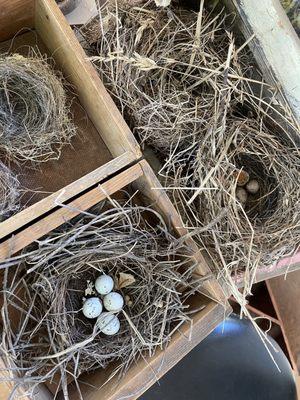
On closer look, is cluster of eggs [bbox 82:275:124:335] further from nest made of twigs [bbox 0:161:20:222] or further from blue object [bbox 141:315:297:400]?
blue object [bbox 141:315:297:400]

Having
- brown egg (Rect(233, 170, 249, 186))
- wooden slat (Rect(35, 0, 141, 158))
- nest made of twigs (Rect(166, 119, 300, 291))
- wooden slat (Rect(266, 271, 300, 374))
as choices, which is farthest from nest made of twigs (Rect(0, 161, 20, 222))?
wooden slat (Rect(266, 271, 300, 374))

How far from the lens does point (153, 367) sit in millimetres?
1163

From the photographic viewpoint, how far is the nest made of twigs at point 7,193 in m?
1.09

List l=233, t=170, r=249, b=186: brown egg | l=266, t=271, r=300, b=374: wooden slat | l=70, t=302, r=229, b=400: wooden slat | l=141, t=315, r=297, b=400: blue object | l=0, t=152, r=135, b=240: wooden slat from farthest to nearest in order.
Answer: l=266, t=271, r=300, b=374: wooden slat
l=141, t=315, r=297, b=400: blue object
l=233, t=170, r=249, b=186: brown egg
l=70, t=302, r=229, b=400: wooden slat
l=0, t=152, r=135, b=240: wooden slat

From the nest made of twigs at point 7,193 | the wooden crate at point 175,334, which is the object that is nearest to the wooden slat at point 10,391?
the wooden crate at point 175,334

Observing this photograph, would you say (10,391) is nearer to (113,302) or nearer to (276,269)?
(113,302)

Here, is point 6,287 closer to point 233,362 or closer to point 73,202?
point 73,202

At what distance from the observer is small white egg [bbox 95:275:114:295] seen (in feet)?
3.96

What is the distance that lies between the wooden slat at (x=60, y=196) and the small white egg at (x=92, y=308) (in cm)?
24

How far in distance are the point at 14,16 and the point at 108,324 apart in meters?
0.67

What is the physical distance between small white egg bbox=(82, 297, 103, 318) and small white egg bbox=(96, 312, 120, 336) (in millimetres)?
14

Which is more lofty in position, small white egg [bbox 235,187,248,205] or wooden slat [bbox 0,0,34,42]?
wooden slat [bbox 0,0,34,42]

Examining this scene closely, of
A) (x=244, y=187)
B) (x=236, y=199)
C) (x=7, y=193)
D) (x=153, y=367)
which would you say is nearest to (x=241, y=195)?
(x=244, y=187)

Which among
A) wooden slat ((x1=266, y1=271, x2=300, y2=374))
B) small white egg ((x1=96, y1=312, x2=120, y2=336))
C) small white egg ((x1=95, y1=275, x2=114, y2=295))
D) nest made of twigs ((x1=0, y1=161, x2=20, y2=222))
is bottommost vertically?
wooden slat ((x1=266, y1=271, x2=300, y2=374))
